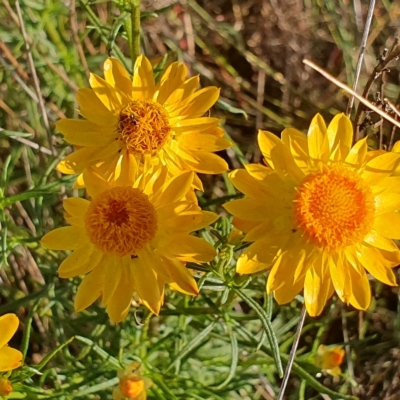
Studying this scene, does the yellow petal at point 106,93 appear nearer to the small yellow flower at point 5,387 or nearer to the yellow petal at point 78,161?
the yellow petal at point 78,161

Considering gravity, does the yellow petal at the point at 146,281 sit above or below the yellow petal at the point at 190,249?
below

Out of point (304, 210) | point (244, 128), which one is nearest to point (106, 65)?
point (304, 210)

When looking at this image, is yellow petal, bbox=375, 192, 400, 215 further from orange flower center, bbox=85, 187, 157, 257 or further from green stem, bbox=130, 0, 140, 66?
green stem, bbox=130, 0, 140, 66

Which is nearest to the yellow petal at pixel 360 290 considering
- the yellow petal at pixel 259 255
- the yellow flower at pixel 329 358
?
the yellow petal at pixel 259 255

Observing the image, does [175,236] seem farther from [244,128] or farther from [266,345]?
[244,128]

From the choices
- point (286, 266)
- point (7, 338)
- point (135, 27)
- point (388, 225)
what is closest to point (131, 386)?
point (7, 338)

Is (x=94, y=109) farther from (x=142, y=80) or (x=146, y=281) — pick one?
(x=146, y=281)
